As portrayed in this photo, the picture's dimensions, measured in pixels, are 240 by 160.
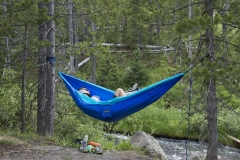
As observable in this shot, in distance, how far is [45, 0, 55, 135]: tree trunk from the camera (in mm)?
6471

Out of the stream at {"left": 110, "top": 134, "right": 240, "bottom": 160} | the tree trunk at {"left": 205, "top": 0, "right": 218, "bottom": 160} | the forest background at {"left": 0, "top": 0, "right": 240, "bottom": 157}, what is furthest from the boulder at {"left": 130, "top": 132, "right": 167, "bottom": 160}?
the stream at {"left": 110, "top": 134, "right": 240, "bottom": 160}

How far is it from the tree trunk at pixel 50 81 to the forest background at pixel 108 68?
0.06 feet

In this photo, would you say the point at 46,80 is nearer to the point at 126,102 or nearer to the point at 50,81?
the point at 50,81

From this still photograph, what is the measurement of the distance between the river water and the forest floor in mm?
2940

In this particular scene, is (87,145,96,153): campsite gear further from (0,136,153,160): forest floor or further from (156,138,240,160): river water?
(156,138,240,160): river water

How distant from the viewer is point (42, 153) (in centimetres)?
482

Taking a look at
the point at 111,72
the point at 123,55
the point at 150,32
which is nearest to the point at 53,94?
the point at 111,72

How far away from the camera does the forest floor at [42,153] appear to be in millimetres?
4655

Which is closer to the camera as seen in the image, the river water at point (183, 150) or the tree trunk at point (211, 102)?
the tree trunk at point (211, 102)

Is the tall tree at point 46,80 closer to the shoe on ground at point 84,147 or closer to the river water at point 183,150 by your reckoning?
the shoe on ground at point 84,147

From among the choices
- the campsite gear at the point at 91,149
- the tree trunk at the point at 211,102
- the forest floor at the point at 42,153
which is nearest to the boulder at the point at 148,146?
the forest floor at the point at 42,153

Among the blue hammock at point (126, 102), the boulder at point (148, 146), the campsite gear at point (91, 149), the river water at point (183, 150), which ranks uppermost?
the blue hammock at point (126, 102)

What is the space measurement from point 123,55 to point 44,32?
12.8 m

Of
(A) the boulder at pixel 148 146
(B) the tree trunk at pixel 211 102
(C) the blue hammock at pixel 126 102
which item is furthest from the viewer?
(A) the boulder at pixel 148 146
